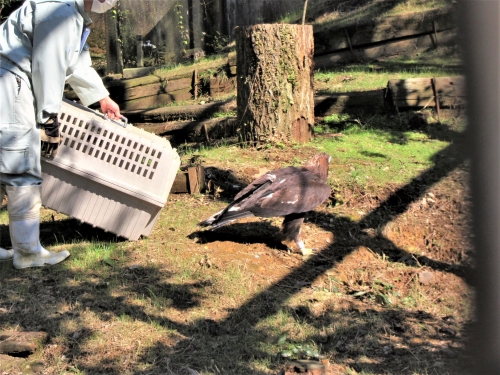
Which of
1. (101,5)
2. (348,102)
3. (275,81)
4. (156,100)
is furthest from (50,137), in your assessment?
(156,100)

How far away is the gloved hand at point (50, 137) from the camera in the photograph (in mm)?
4449

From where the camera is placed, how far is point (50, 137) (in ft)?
14.9

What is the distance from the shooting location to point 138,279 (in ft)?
14.9

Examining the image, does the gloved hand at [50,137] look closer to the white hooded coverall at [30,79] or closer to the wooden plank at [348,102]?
the white hooded coverall at [30,79]

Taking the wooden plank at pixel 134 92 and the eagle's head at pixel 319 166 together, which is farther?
the wooden plank at pixel 134 92

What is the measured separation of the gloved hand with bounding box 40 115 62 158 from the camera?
445cm

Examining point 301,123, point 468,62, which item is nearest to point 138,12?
point 301,123

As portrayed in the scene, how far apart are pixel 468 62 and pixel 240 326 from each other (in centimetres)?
305

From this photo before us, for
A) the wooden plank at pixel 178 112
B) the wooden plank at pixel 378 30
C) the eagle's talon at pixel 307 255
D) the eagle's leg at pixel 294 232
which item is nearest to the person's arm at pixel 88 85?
the eagle's leg at pixel 294 232

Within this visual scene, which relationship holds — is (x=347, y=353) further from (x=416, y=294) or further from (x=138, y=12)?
(x=138, y=12)

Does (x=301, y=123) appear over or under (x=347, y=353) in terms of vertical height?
over

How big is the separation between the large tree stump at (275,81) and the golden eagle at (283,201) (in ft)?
7.02

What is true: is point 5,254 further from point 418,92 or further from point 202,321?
point 418,92

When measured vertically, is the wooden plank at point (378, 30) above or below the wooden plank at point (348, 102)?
above
